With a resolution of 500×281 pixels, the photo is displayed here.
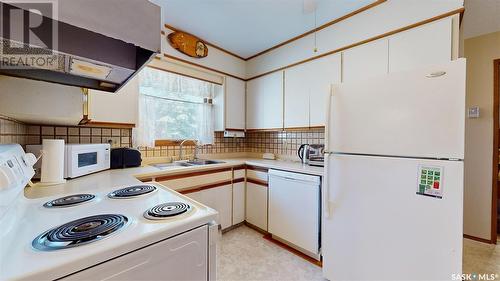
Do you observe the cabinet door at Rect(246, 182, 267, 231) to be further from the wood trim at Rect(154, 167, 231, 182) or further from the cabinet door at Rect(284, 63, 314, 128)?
the cabinet door at Rect(284, 63, 314, 128)

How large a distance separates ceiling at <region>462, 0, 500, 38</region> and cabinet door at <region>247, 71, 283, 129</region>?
186 cm

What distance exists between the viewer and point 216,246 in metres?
0.80

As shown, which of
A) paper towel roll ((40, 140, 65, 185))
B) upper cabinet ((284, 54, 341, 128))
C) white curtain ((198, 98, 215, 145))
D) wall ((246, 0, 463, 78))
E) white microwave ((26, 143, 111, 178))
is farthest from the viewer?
white curtain ((198, 98, 215, 145))

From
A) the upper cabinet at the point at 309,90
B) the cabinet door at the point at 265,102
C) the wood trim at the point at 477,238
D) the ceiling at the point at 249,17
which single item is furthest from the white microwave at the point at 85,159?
the wood trim at the point at 477,238

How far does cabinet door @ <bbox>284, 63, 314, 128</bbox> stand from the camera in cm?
223

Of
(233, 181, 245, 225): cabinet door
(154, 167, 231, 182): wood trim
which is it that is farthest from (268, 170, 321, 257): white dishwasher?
(154, 167, 231, 182): wood trim

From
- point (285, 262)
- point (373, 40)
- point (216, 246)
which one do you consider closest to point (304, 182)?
point (285, 262)

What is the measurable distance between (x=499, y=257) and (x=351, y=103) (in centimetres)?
224

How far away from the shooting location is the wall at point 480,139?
7.04ft

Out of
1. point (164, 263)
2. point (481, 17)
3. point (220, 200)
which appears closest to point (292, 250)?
point (220, 200)

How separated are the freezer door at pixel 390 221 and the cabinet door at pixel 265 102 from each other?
1237 mm

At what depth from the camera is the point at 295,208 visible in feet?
6.27

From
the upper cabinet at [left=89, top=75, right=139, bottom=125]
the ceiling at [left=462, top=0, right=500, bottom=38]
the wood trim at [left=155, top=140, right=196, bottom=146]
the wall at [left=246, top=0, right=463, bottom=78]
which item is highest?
the ceiling at [left=462, top=0, right=500, bottom=38]

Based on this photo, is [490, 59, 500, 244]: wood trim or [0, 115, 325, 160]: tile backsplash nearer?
[0, 115, 325, 160]: tile backsplash
